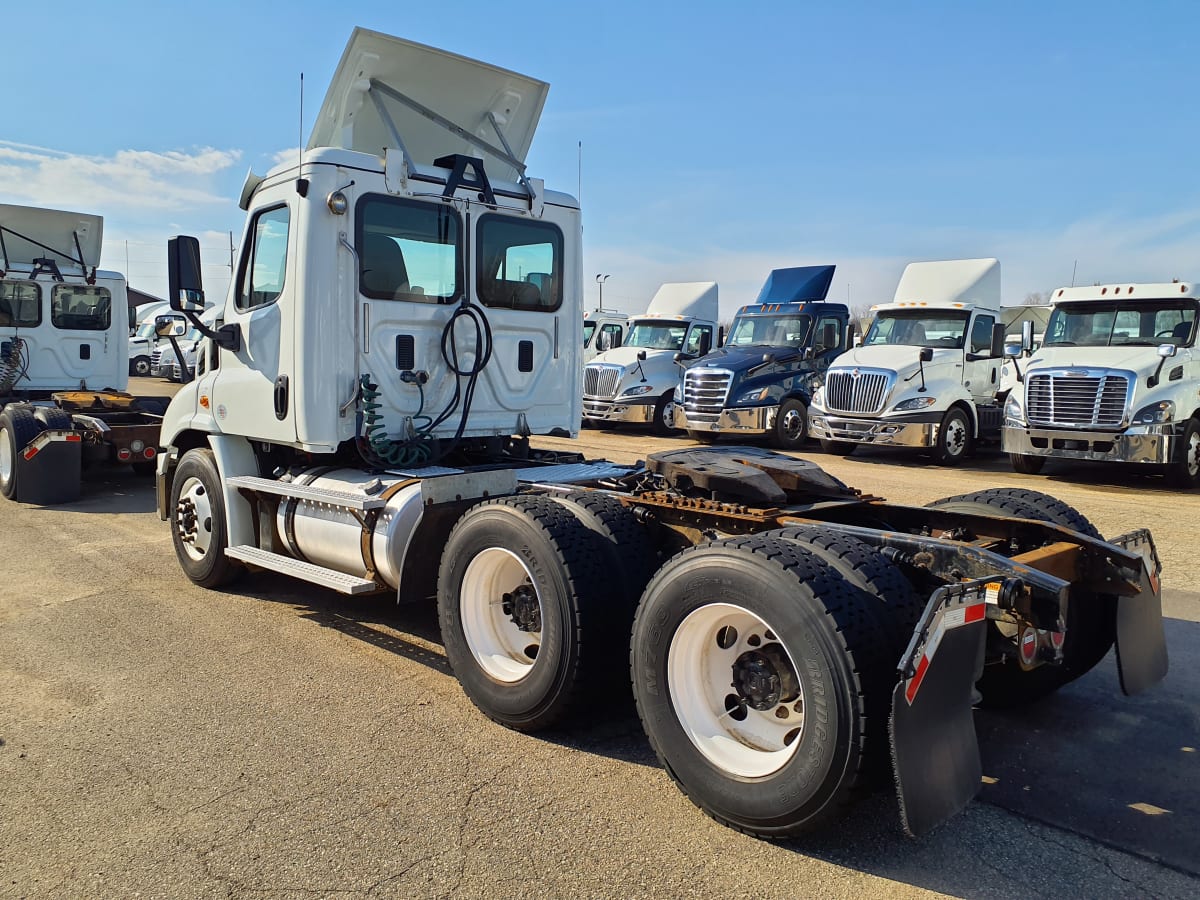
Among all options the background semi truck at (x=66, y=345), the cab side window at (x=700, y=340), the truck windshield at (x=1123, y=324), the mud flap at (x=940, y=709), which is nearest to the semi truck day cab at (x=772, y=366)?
the cab side window at (x=700, y=340)

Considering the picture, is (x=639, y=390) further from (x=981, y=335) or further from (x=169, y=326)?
(x=169, y=326)

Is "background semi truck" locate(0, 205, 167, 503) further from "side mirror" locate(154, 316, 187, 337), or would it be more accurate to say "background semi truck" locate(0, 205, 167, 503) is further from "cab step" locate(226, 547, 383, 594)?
"cab step" locate(226, 547, 383, 594)

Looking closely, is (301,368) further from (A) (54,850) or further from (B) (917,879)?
(B) (917,879)

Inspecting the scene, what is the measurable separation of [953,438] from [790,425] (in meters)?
3.08

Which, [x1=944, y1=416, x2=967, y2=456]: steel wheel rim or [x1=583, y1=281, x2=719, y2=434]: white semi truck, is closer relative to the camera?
[x1=944, y1=416, x2=967, y2=456]: steel wheel rim

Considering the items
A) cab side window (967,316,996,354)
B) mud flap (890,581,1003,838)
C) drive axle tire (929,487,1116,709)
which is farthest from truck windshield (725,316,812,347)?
mud flap (890,581,1003,838)

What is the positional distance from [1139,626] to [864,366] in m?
11.7

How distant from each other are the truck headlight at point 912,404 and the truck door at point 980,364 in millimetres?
1058

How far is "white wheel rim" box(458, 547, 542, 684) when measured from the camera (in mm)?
4465

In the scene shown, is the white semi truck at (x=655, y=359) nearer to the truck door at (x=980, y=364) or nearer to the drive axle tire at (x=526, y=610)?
the truck door at (x=980, y=364)

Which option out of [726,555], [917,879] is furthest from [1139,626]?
[726,555]

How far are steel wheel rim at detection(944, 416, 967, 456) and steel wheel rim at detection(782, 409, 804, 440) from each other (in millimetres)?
3048

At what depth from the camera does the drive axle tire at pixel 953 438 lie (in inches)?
586

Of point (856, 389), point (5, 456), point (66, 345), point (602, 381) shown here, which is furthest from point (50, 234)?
point (856, 389)
